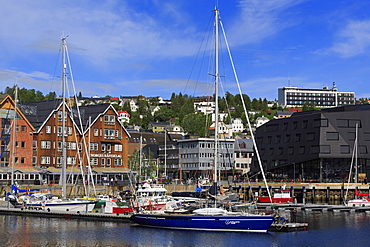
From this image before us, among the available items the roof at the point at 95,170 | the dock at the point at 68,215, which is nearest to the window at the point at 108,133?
the roof at the point at 95,170

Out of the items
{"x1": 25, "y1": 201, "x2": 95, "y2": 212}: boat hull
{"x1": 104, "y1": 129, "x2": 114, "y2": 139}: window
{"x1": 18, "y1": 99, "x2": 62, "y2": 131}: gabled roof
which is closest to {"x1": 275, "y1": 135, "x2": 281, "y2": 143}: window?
{"x1": 104, "y1": 129, "x2": 114, "y2": 139}: window

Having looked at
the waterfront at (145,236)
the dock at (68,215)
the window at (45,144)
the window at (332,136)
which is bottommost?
the waterfront at (145,236)

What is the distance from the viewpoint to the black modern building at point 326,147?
10931 cm

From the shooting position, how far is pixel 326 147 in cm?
10969

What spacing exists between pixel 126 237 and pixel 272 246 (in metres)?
13.8

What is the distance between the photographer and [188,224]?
169ft

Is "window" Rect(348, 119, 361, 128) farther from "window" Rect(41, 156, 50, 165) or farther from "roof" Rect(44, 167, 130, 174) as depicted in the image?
"window" Rect(41, 156, 50, 165)

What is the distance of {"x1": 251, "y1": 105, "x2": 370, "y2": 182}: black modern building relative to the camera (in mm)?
109312

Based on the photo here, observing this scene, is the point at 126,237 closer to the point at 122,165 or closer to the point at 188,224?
the point at 188,224

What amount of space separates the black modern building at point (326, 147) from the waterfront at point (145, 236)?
49.4 meters

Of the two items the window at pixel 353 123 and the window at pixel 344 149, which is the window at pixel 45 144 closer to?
the window at pixel 344 149

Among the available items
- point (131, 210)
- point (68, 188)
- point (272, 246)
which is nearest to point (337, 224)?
point (272, 246)

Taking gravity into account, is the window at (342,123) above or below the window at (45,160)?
above

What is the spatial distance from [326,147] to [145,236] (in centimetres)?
6837
